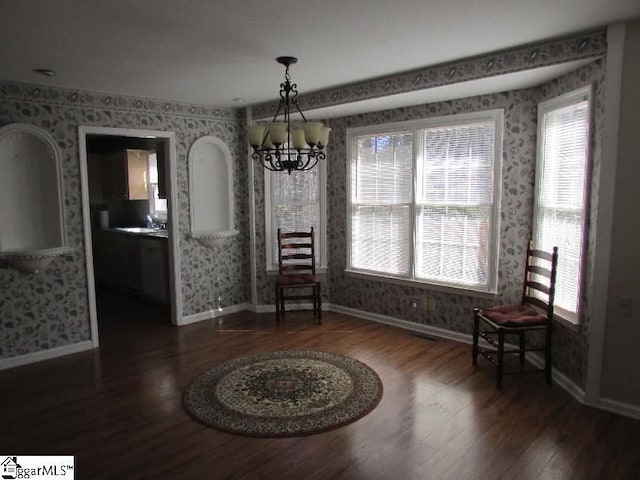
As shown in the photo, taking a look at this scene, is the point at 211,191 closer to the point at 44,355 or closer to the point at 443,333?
the point at 44,355

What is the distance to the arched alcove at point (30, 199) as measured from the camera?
394 cm

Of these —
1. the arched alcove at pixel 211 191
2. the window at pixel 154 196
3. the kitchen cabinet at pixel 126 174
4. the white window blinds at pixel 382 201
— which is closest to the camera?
the white window blinds at pixel 382 201

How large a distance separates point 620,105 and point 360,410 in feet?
8.59

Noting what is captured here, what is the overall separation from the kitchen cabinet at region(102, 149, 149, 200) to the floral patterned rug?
378cm

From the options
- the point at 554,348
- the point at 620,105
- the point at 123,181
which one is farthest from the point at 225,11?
→ the point at 123,181

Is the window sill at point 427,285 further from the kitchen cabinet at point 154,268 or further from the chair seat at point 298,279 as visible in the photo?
the kitchen cabinet at point 154,268

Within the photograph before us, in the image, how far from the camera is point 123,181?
667 cm

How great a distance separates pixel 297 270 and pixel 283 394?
7.18ft

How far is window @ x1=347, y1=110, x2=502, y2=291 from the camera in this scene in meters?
4.21

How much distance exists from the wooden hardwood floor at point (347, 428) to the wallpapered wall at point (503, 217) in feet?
1.24

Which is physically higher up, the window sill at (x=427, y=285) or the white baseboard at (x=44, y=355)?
the window sill at (x=427, y=285)

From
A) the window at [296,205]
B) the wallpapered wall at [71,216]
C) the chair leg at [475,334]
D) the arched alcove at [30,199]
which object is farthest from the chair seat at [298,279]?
the arched alcove at [30,199]

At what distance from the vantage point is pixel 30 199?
413cm

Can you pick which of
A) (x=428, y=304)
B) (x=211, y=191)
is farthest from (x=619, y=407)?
(x=211, y=191)
